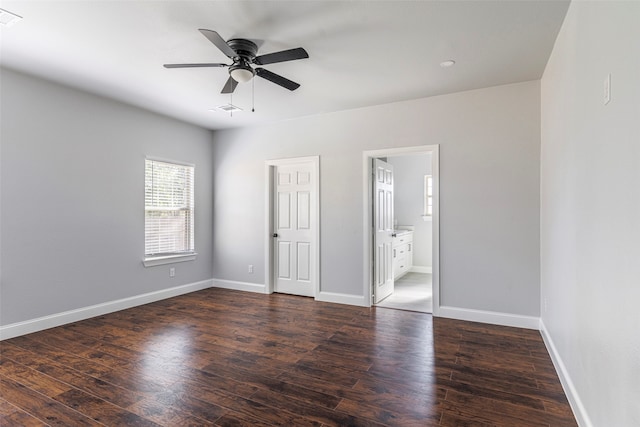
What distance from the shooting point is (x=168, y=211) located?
204 inches

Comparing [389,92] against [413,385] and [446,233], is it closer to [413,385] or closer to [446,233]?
[446,233]

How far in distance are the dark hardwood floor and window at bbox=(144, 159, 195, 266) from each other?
1.21 meters

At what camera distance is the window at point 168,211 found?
4.89 m

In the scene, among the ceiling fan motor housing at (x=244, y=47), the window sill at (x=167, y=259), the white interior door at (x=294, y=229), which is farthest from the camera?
the white interior door at (x=294, y=229)

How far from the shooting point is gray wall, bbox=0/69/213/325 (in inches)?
137

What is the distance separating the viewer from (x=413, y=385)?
2486mm

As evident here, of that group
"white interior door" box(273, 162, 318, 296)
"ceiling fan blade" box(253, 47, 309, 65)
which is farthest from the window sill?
"ceiling fan blade" box(253, 47, 309, 65)

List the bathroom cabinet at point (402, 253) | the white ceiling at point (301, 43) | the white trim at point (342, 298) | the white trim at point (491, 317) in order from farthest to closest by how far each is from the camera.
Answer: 1. the bathroom cabinet at point (402, 253)
2. the white trim at point (342, 298)
3. the white trim at point (491, 317)
4. the white ceiling at point (301, 43)

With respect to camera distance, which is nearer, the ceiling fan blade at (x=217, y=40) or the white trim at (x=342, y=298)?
the ceiling fan blade at (x=217, y=40)

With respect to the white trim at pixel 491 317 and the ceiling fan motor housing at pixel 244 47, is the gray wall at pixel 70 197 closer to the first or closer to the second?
the ceiling fan motor housing at pixel 244 47

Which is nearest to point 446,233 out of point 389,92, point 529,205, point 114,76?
point 529,205

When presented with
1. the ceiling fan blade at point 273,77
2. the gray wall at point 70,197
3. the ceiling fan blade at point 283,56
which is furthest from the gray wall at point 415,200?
the ceiling fan blade at point 283,56

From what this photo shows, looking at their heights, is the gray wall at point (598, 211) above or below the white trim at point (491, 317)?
above

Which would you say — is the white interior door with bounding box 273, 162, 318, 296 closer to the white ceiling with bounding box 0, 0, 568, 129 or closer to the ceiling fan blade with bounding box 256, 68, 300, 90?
the white ceiling with bounding box 0, 0, 568, 129
